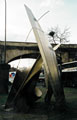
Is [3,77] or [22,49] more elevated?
[22,49]

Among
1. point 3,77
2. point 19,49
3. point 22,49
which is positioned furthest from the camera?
point 19,49

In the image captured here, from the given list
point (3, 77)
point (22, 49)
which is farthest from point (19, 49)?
point (3, 77)

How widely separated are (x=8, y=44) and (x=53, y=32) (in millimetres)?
9156

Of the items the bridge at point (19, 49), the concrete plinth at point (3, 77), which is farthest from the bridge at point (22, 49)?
the concrete plinth at point (3, 77)

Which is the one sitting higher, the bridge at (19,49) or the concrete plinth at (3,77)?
the bridge at (19,49)

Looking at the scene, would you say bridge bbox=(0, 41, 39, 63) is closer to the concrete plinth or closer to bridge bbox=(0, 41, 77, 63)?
bridge bbox=(0, 41, 77, 63)

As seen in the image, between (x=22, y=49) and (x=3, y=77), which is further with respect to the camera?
(x=22, y=49)

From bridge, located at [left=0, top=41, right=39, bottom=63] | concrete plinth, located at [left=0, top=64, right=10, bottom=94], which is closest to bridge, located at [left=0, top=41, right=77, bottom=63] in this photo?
bridge, located at [left=0, top=41, right=39, bottom=63]

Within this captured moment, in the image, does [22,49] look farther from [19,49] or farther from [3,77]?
[3,77]

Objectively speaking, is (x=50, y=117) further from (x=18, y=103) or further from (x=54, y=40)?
(x=54, y=40)

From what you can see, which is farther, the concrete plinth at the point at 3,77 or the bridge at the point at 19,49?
the bridge at the point at 19,49

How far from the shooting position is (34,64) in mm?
9586

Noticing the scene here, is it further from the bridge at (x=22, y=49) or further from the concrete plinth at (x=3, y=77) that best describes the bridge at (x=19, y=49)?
the concrete plinth at (x=3, y=77)

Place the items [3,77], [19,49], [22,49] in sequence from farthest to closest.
A: [19,49]
[22,49]
[3,77]
